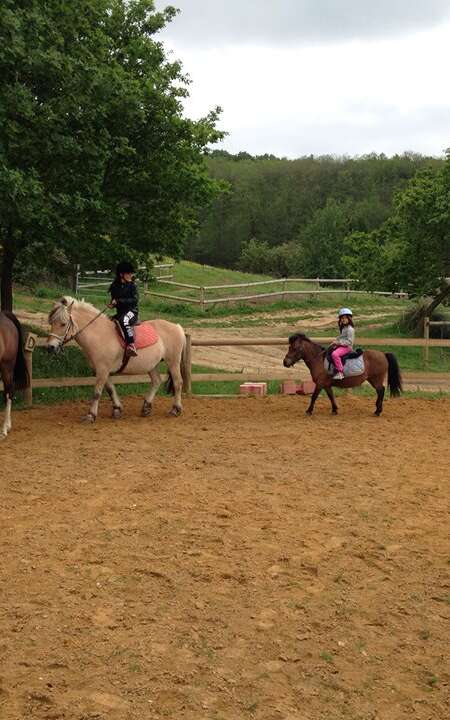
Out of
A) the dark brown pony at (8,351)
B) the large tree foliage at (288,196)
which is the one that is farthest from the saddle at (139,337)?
the large tree foliage at (288,196)

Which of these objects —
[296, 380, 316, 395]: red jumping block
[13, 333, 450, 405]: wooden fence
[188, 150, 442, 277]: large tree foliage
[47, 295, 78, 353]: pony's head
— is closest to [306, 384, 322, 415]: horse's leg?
[13, 333, 450, 405]: wooden fence

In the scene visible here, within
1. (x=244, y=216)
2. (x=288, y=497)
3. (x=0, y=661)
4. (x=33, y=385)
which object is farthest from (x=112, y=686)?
(x=244, y=216)

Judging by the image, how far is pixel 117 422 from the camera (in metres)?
10.3

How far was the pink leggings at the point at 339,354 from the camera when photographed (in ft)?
35.5

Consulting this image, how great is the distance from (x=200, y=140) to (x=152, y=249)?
2258 mm

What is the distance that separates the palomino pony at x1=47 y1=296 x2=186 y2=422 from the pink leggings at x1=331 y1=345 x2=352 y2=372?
101 inches

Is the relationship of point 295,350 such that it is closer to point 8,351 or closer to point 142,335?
point 142,335

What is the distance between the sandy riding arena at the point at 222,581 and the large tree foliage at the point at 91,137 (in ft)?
13.3

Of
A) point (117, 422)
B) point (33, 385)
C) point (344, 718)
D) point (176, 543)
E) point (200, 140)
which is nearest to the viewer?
point (344, 718)

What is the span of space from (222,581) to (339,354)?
21.6 ft

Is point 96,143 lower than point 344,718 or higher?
higher

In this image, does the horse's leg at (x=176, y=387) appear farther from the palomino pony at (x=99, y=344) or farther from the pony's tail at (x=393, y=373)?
the pony's tail at (x=393, y=373)

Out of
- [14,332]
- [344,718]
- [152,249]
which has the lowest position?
[344,718]

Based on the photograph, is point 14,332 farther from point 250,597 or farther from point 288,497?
point 250,597
